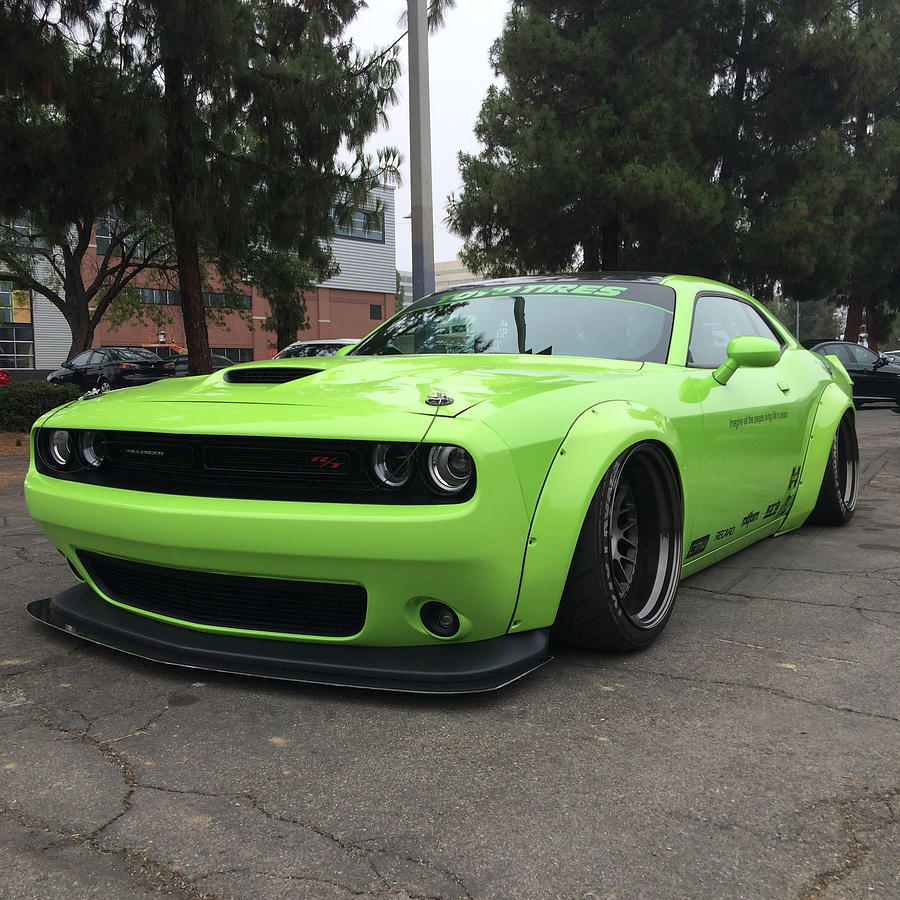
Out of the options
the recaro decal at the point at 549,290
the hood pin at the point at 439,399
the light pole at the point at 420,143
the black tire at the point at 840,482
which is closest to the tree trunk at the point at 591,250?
the light pole at the point at 420,143

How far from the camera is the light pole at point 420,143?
920 cm

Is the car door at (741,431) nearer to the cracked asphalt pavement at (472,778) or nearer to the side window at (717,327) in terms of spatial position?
the side window at (717,327)

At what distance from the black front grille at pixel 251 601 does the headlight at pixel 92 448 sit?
32 cm

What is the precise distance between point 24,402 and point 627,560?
36.5 ft

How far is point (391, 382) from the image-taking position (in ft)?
9.77

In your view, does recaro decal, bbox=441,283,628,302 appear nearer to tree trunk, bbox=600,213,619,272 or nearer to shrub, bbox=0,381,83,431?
shrub, bbox=0,381,83,431

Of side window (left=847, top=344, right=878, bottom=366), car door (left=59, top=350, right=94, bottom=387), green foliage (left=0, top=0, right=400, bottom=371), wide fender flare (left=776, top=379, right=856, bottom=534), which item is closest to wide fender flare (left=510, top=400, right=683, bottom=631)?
wide fender flare (left=776, top=379, right=856, bottom=534)

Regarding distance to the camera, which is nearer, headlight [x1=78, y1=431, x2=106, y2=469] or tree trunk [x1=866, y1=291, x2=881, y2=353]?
headlight [x1=78, y1=431, x2=106, y2=469]

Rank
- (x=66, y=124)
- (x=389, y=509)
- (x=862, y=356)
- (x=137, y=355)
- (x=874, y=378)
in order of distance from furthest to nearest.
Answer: (x=137, y=355) → (x=862, y=356) → (x=874, y=378) → (x=66, y=124) → (x=389, y=509)

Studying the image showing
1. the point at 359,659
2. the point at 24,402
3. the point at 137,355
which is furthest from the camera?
the point at 137,355

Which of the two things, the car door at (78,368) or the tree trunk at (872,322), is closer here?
the car door at (78,368)

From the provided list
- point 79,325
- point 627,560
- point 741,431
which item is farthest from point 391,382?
point 79,325

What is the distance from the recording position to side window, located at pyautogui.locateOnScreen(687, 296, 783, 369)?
12.6ft

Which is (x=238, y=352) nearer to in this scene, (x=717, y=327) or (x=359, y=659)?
(x=717, y=327)
